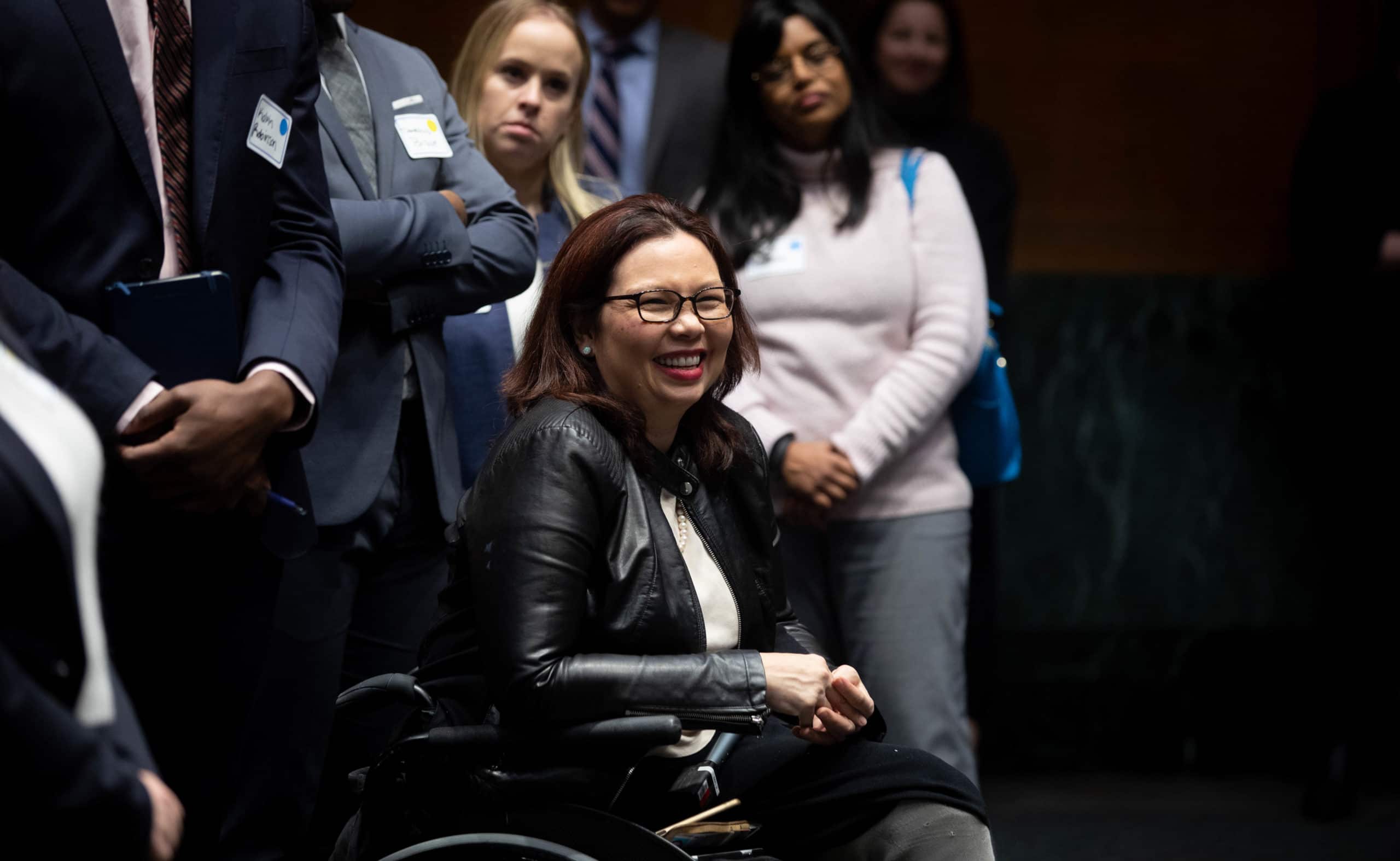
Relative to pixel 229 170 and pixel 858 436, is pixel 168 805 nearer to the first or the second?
pixel 229 170

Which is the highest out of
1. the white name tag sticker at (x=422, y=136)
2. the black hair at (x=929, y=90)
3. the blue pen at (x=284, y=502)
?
the black hair at (x=929, y=90)

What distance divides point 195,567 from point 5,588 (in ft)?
2.37

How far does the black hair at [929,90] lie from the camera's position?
140 inches

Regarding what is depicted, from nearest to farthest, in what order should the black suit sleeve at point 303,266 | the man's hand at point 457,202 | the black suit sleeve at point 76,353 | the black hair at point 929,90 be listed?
the black suit sleeve at point 76,353 < the black suit sleeve at point 303,266 < the man's hand at point 457,202 < the black hair at point 929,90

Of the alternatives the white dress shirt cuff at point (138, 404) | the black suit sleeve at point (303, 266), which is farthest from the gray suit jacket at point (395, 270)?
the white dress shirt cuff at point (138, 404)

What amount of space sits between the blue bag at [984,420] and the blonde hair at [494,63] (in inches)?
26.8

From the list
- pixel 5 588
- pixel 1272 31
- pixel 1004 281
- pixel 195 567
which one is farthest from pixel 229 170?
pixel 1272 31

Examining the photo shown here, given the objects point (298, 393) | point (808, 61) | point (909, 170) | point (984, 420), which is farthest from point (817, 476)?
point (298, 393)

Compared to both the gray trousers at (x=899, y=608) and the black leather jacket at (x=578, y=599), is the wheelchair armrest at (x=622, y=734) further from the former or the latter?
the gray trousers at (x=899, y=608)

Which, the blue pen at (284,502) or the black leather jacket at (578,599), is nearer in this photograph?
the black leather jacket at (578,599)

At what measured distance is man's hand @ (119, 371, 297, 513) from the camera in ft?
5.65

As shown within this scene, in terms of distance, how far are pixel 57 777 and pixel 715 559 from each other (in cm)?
102

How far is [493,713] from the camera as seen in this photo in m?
1.86

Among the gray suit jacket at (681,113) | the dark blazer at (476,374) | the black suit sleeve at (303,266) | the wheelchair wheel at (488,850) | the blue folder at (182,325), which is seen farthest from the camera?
the gray suit jacket at (681,113)
